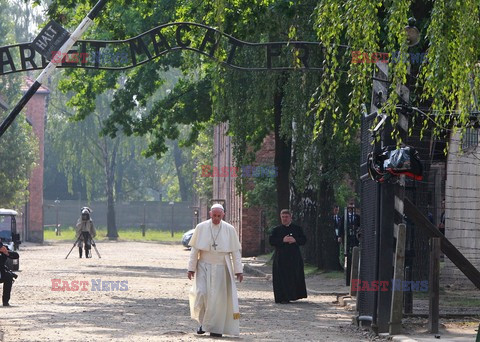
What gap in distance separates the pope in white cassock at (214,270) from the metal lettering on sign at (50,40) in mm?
3615

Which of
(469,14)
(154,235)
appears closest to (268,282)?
(469,14)

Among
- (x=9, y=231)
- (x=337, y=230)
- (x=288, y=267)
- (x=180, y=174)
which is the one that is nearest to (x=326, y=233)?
(x=337, y=230)

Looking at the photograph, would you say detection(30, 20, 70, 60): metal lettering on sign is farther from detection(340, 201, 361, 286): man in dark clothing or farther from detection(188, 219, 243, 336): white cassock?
detection(340, 201, 361, 286): man in dark clothing

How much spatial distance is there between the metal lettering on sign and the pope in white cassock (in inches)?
142

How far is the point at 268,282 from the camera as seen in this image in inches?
1246

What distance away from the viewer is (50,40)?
1900 cm

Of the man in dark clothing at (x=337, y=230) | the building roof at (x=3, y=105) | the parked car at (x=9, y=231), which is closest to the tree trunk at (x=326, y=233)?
the man in dark clothing at (x=337, y=230)

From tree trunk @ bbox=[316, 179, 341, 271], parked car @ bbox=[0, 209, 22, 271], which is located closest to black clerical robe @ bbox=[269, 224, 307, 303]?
tree trunk @ bbox=[316, 179, 341, 271]

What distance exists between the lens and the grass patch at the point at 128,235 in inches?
3640

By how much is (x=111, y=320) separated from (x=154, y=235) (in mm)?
83962

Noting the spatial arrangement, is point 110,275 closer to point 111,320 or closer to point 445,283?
point 445,283

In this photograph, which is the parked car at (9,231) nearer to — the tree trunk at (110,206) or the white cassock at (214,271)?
the white cassock at (214,271)

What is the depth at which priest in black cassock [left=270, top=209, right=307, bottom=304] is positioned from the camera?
2347 cm

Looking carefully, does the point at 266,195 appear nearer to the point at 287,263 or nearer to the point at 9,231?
the point at 9,231
